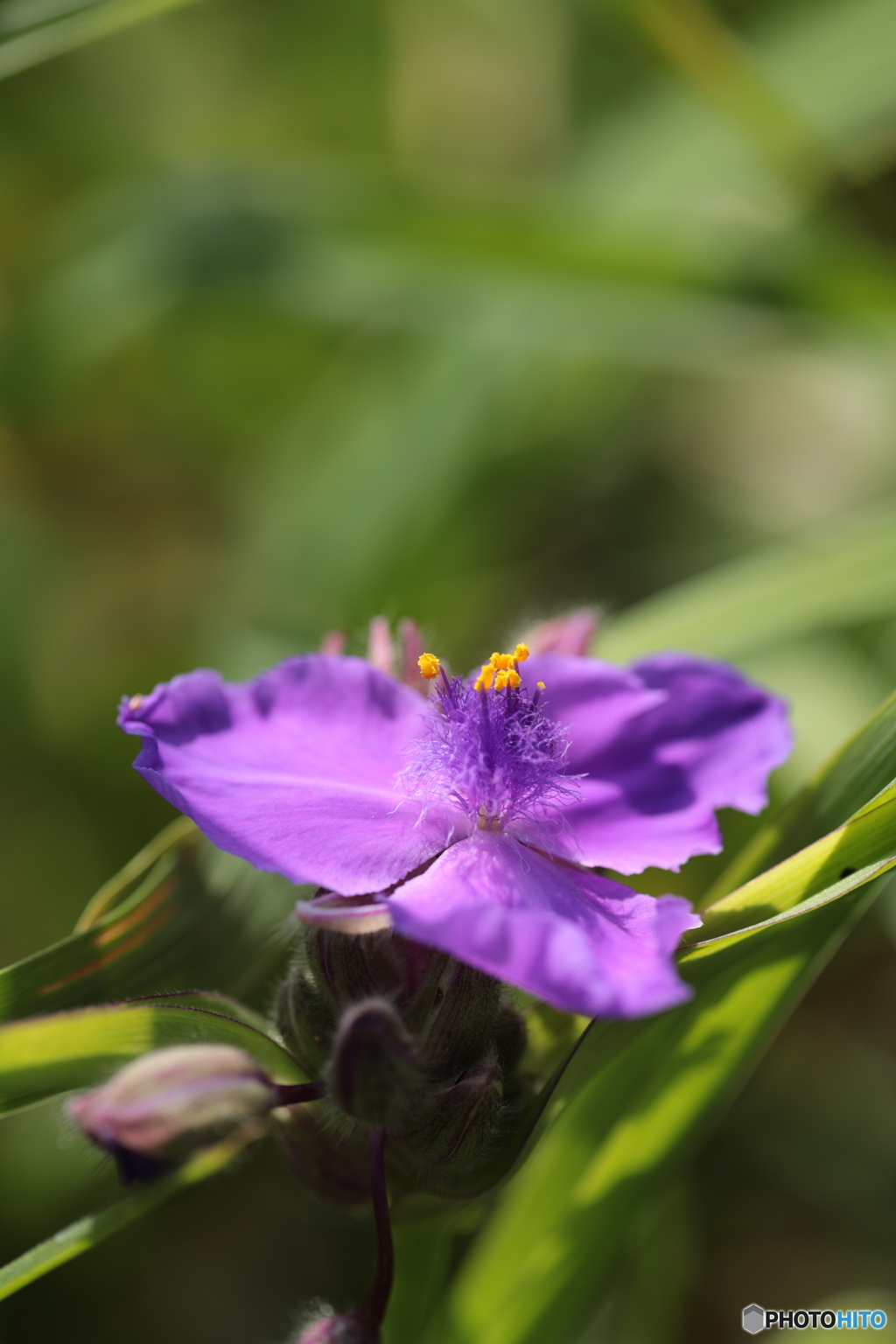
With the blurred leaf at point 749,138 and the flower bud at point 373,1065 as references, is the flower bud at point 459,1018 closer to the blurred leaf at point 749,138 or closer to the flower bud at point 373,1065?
the flower bud at point 373,1065

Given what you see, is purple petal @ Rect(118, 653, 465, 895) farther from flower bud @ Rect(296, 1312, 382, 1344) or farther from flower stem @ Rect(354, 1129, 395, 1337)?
flower bud @ Rect(296, 1312, 382, 1344)

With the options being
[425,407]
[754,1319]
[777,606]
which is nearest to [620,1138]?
[754,1319]

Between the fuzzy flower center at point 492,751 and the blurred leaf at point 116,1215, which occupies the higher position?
the fuzzy flower center at point 492,751

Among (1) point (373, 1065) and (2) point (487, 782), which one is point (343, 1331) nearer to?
(1) point (373, 1065)

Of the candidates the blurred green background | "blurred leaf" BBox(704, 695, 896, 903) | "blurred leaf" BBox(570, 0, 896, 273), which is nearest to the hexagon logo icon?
the blurred green background

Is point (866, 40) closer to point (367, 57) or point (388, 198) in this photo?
point (388, 198)

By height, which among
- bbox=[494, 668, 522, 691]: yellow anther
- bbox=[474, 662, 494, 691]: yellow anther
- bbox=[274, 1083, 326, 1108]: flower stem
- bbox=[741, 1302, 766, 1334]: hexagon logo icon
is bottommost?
bbox=[741, 1302, 766, 1334]: hexagon logo icon

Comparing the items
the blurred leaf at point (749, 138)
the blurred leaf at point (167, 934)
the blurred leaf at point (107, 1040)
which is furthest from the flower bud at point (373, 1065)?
the blurred leaf at point (749, 138)
